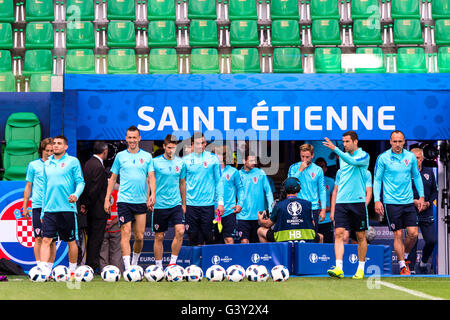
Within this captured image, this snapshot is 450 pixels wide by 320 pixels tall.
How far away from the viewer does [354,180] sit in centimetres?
961

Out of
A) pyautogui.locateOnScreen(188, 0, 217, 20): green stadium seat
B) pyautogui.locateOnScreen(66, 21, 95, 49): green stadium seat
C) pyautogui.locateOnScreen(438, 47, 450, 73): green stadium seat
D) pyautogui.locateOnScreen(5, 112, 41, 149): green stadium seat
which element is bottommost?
pyautogui.locateOnScreen(5, 112, 41, 149): green stadium seat

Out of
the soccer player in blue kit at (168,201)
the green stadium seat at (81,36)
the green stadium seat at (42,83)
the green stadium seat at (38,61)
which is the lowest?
the soccer player in blue kit at (168,201)

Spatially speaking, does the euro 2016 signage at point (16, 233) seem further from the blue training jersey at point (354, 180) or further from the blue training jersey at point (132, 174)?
the blue training jersey at point (354, 180)

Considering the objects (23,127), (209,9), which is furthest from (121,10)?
(23,127)

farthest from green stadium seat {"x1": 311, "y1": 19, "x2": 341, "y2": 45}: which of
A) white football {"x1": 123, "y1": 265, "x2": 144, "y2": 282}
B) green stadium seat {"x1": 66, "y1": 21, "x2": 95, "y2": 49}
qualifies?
white football {"x1": 123, "y1": 265, "x2": 144, "y2": 282}

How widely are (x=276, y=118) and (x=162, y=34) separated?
5.07 metres

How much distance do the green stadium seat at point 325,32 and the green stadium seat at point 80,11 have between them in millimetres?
4763

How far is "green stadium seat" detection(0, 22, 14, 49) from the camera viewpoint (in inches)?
625

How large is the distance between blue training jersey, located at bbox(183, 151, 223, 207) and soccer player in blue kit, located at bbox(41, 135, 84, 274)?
5.76 feet

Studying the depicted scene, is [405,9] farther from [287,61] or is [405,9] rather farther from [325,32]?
[287,61]

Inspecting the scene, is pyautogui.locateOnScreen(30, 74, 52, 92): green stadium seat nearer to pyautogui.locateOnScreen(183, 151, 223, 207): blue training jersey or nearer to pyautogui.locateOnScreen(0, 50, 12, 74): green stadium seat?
pyautogui.locateOnScreen(0, 50, 12, 74): green stadium seat

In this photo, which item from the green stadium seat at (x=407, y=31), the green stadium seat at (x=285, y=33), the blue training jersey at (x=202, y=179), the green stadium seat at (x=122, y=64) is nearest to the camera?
the blue training jersey at (x=202, y=179)

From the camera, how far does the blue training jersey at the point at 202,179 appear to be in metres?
10.7

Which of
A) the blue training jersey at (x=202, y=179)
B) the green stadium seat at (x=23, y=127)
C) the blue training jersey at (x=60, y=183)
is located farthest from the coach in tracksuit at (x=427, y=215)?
the green stadium seat at (x=23, y=127)
